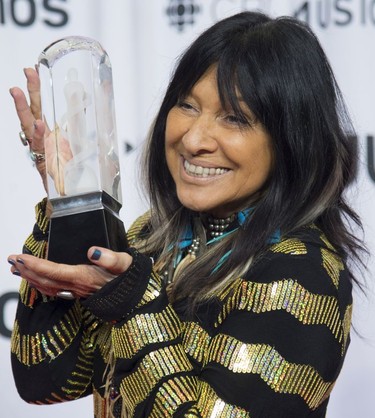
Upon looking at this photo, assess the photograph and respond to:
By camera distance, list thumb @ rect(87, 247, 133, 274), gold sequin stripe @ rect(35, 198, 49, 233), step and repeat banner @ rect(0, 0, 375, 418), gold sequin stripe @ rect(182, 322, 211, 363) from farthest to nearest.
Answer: step and repeat banner @ rect(0, 0, 375, 418), gold sequin stripe @ rect(35, 198, 49, 233), gold sequin stripe @ rect(182, 322, 211, 363), thumb @ rect(87, 247, 133, 274)

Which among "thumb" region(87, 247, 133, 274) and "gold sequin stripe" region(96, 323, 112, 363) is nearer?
"thumb" region(87, 247, 133, 274)

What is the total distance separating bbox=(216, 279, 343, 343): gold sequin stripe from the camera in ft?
4.11

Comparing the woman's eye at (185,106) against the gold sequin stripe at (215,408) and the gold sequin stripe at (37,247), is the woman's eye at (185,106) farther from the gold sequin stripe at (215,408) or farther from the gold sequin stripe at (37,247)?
the gold sequin stripe at (215,408)

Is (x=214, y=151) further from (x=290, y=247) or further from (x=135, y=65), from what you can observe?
(x=135, y=65)

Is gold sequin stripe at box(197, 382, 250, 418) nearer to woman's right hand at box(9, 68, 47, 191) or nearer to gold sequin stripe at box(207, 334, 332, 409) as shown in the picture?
gold sequin stripe at box(207, 334, 332, 409)

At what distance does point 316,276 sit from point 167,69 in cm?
99

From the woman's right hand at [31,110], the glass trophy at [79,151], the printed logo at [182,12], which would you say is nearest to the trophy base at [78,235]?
the glass trophy at [79,151]

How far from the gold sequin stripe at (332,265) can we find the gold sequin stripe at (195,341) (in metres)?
0.18

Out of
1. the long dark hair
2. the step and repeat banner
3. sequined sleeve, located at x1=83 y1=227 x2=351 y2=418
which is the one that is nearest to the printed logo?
the step and repeat banner

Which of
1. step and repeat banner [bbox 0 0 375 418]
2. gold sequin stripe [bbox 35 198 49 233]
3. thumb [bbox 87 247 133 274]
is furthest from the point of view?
step and repeat banner [bbox 0 0 375 418]

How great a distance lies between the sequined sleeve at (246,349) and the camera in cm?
123

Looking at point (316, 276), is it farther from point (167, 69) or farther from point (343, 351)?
point (167, 69)

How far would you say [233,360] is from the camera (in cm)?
123

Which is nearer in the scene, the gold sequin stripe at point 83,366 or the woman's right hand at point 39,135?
the woman's right hand at point 39,135
